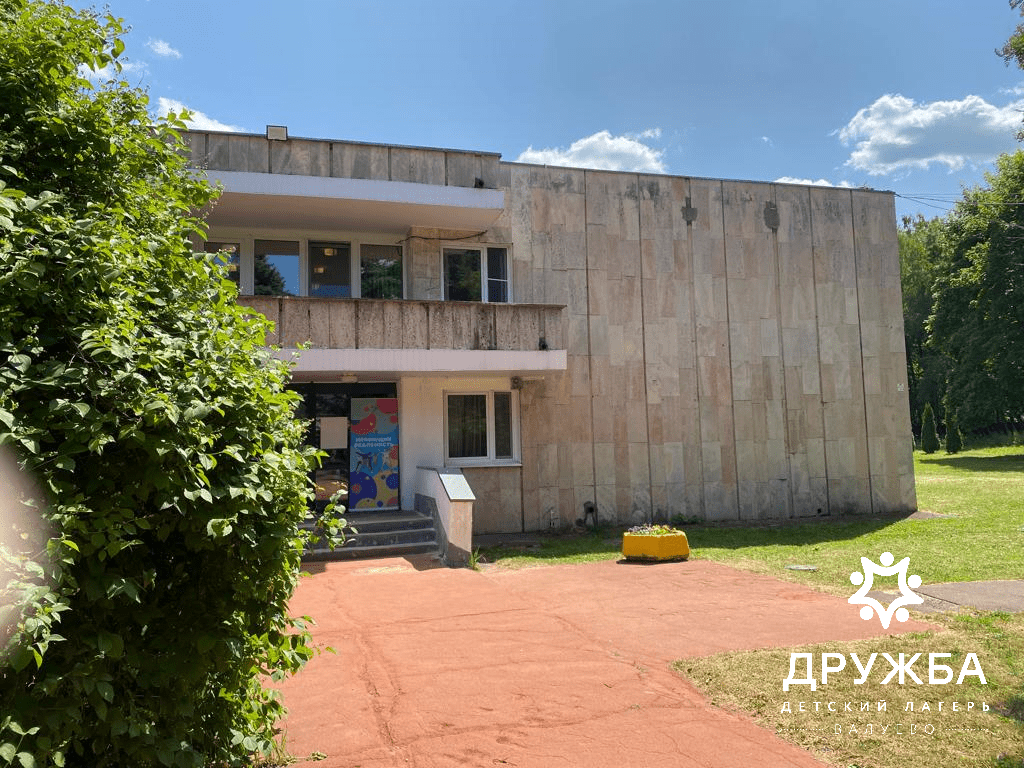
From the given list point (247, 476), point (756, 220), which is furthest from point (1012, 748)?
point (756, 220)

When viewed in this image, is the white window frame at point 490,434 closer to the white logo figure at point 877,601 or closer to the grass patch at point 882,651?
the grass patch at point 882,651

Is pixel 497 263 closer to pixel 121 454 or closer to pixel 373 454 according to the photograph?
pixel 373 454

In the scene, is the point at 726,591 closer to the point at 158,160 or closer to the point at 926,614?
the point at 926,614

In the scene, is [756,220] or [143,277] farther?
[756,220]

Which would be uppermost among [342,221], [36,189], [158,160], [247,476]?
[342,221]

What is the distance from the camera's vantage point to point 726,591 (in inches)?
406

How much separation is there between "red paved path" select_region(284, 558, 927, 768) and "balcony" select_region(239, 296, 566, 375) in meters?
4.17

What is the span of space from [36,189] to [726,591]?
9445 mm

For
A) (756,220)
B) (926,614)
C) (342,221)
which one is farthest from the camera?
(756,220)

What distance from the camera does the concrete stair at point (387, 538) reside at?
42.8ft

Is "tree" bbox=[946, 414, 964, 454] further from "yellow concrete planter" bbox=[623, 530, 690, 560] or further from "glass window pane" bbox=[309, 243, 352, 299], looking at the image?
"glass window pane" bbox=[309, 243, 352, 299]

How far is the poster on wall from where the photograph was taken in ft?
50.5

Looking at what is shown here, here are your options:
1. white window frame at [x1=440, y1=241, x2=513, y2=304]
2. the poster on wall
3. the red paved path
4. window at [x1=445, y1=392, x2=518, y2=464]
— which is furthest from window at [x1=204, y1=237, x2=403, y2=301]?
the red paved path

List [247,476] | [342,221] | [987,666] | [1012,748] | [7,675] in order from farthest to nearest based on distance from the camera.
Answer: [342,221], [987,666], [1012,748], [247,476], [7,675]
